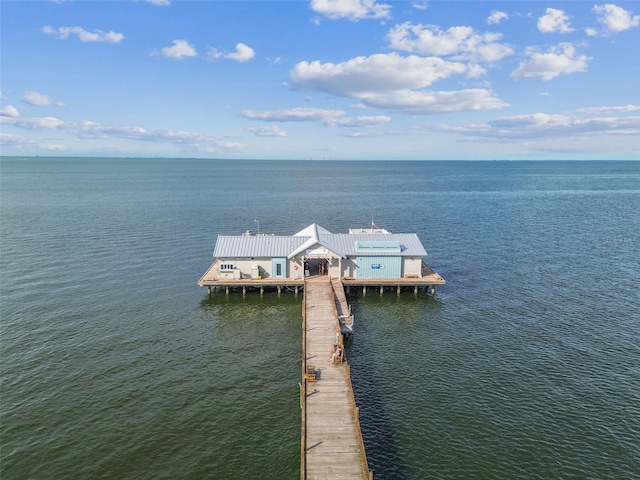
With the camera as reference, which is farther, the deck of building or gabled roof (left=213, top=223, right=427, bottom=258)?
gabled roof (left=213, top=223, right=427, bottom=258)

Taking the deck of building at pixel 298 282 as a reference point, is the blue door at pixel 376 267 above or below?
above

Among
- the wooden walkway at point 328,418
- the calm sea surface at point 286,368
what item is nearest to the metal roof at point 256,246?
the calm sea surface at point 286,368

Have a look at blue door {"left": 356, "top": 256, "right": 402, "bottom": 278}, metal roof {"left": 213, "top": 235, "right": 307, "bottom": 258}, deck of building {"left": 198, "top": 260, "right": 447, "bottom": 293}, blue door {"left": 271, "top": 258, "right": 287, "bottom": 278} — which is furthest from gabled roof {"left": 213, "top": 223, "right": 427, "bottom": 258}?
deck of building {"left": 198, "top": 260, "right": 447, "bottom": 293}

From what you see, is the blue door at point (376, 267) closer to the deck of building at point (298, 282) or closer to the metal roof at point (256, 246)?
the deck of building at point (298, 282)

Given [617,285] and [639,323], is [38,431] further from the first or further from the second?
[617,285]

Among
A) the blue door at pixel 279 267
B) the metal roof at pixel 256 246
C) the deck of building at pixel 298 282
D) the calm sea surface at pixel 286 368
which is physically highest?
the metal roof at pixel 256 246

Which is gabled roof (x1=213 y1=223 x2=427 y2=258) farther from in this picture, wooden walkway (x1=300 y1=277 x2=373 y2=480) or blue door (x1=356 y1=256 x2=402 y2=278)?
wooden walkway (x1=300 y1=277 x2=373 y2=480)
